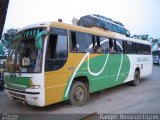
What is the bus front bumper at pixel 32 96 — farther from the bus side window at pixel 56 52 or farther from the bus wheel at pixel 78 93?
the bus wheel at pixel 78 93

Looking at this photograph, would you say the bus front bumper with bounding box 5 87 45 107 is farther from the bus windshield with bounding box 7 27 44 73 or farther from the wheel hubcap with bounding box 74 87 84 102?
the wheel hubcap with bounding box 74 87 84 102

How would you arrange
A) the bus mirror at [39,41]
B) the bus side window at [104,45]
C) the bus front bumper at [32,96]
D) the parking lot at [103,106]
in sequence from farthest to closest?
the bus side window at [104,45], the parking lot at [103,106], the bus front bumper at [32,96], the bus mirror at [39,41]

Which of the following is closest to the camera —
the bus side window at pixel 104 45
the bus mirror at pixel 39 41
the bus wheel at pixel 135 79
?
the bus mirror at pixel 39 41

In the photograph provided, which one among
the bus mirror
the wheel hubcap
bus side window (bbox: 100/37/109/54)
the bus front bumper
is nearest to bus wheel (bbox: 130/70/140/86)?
bus side window (bbox: 100/37/109/54)

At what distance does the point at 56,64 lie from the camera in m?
7.19

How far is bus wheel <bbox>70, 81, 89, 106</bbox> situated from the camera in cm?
802

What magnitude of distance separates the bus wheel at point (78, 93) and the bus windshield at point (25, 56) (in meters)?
1.79

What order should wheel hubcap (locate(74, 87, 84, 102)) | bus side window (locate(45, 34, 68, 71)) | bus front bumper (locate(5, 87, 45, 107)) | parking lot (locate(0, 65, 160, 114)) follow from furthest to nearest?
wheel hubcap (locate(74, 87, 84, 102)), parking lot (locate(0, 65, 160, 114)), bus side window (locate(45, 34, 68, 71)), bus front bumper (locate(5, 87, 45, 107))

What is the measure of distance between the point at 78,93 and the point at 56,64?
1661 millimetres

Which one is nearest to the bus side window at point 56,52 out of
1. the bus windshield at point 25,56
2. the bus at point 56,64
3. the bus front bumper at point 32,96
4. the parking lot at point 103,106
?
the bus at point 56,64

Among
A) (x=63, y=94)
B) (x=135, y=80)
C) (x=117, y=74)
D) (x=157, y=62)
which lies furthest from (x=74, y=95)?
(x=157, y=62)

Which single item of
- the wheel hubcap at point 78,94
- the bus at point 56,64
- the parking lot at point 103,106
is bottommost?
the parking lot at point 103,106

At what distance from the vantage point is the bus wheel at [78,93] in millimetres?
8016

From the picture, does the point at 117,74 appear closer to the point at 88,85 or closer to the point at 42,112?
the point at 88,85
